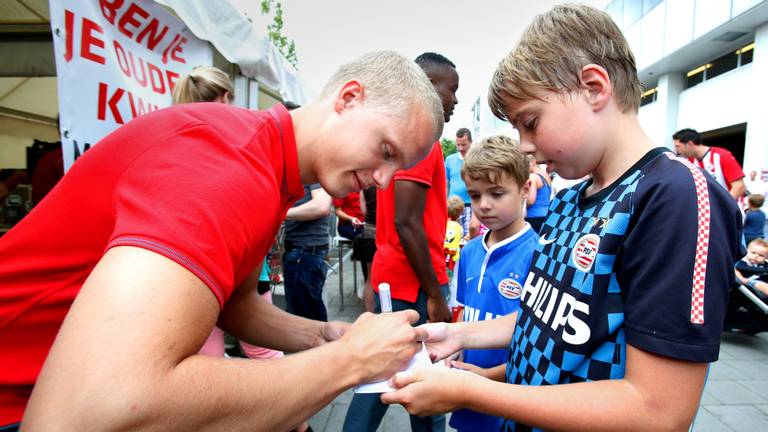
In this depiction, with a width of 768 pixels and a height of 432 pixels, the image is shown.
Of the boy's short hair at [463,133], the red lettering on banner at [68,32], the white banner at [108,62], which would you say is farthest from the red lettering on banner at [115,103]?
the boy's short hair at [463,133]

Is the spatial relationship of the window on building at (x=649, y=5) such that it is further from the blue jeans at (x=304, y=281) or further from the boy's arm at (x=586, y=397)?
the boy's arm at (x=586, y=397)

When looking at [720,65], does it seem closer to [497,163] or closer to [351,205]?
[351,205]

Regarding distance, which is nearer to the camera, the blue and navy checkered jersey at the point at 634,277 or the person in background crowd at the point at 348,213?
the blue and navy checkered jersey at the point at 634,277

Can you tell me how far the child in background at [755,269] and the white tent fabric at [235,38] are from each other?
5815mm

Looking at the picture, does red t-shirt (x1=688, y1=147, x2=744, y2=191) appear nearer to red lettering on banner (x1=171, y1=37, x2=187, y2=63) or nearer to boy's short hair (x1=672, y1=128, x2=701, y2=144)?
boy's short hair (x1=672, y1=128, x2=701, y2=144)

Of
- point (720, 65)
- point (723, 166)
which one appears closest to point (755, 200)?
point (723, 166)

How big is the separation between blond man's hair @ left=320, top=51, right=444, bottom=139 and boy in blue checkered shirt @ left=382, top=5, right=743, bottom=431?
9.6 inches

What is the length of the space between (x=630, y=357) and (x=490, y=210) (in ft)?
4.81

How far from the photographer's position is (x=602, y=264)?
3.32 ft

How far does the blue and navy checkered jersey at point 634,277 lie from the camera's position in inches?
32.8

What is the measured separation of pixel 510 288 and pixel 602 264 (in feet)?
3.49

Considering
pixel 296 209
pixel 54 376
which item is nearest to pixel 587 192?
pixel 54 376

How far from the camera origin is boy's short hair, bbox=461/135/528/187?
237 centimetres

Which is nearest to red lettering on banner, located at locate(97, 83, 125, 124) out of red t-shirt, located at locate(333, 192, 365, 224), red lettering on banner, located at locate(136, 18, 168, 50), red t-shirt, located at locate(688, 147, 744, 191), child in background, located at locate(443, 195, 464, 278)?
red lettering on banner, located at locate(136, 18, 168, 50)
